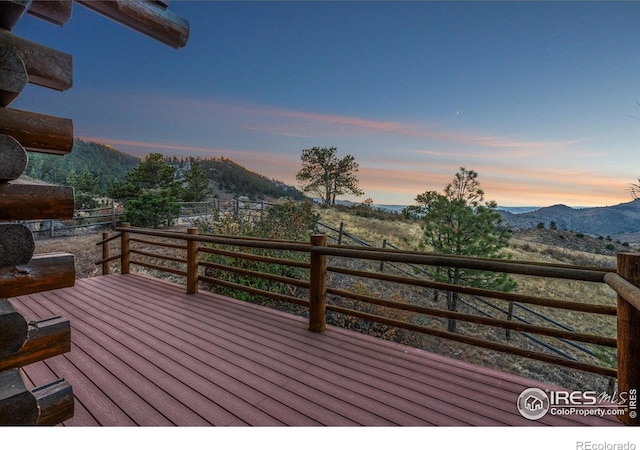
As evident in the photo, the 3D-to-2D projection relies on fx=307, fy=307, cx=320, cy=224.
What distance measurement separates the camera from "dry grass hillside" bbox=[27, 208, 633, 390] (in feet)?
18.1

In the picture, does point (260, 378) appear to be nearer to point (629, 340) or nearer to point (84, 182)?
point (629, 340)

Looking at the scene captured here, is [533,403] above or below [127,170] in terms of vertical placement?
below

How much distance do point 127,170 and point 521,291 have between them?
23173 mm

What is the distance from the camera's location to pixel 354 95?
32.6 feet

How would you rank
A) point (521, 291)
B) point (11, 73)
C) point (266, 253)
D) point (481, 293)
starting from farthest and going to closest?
point (521, 291), point (266, 253), point (481, 293), point (11, 73)

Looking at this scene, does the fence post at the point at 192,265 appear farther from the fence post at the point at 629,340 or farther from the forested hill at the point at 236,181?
the forested hill at the point at 236,181

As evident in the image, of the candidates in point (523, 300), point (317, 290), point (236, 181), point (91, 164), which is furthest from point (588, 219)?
point (91, 164)

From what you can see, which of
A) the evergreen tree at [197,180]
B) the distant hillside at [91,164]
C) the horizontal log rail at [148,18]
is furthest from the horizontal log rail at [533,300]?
the distant hillside at [91,164]

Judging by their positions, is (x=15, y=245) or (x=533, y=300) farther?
(x=533, y=300)

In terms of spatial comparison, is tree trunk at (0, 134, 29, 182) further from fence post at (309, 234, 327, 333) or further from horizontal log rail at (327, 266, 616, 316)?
horizontal log rail at (327, 266, 616, 316)

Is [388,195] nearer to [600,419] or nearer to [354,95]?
[354,95]

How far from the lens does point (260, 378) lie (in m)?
1.99

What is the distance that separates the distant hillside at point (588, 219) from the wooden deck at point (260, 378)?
28.7 feet

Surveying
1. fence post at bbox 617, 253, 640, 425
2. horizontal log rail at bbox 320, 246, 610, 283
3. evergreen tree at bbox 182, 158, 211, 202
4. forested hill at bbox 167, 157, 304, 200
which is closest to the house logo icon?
fence post at bbox 617, 253, 640, 425
